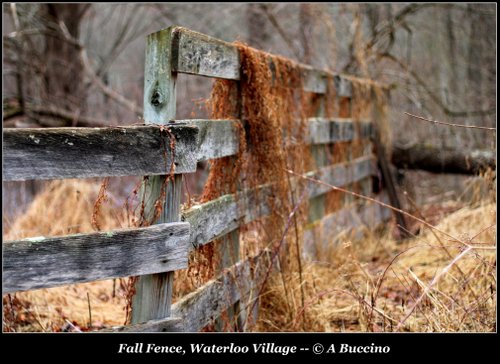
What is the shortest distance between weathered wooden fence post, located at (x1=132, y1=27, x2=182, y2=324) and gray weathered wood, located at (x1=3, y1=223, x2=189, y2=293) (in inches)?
3.3

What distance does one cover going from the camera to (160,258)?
250cm

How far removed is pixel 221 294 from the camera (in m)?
3.24

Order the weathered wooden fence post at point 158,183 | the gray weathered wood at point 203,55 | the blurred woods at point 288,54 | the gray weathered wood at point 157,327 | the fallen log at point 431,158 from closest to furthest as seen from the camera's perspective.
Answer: the gray weathered wood at point 157,327 → the weathered wooden fence post at point 158,183 → the gray weathered wood at point 203,55 → the fallen log at point 431,158 → the blurred woods at point 288,54

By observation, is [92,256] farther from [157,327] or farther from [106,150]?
[157,327]

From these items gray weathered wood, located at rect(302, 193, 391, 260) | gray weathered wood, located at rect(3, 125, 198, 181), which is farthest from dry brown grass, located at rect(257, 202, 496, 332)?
gray weathered wood, located at rect(3, 125, 198, 181)

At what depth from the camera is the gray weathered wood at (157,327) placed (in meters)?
2.41

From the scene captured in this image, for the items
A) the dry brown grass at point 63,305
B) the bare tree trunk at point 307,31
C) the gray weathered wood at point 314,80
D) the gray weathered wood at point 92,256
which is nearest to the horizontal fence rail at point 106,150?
the gray weathered wood at point 92,256

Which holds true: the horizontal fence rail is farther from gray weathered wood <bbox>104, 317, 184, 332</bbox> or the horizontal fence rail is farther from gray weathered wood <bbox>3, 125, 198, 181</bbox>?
gray weathered wood <bbox>104, 317, 184, 332</bbox>

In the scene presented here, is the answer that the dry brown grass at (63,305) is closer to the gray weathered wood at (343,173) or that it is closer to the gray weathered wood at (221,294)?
the gray weathered wood at (221,294)

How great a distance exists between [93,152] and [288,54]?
10.1 meters

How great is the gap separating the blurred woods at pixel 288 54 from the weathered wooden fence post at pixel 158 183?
167 inches

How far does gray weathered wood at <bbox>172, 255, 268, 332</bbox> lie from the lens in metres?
2.82

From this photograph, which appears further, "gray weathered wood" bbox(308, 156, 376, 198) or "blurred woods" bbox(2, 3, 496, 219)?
"blurred woods" bbox(2, 3, 496, 219)

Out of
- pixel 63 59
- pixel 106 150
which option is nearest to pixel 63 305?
pixel 106 150
